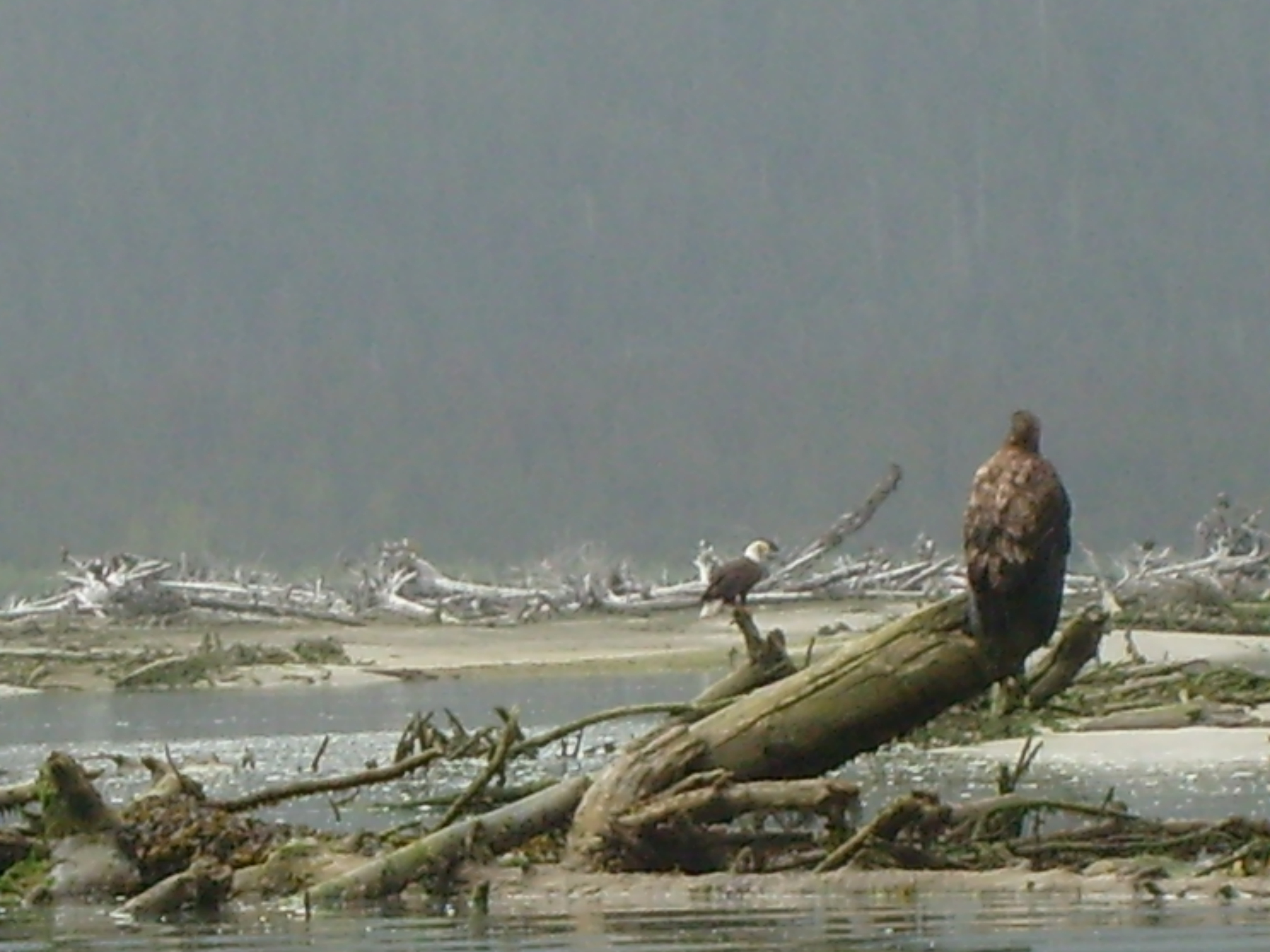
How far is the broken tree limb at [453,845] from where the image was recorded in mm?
9734

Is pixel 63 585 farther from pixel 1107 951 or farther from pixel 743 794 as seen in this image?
pixel 1107 951

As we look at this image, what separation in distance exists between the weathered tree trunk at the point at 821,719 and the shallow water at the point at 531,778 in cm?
40

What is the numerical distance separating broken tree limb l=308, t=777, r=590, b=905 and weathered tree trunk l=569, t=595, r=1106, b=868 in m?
0.14

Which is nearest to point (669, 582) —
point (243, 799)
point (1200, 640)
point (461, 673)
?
point (461, 673)

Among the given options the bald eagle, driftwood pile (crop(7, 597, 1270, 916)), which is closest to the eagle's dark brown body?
the bald eagle

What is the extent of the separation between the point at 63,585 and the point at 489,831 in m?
21.1

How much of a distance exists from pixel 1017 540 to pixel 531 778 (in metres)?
5.45

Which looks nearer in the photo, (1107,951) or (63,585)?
(1107,951)

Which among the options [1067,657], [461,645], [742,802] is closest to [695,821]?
[742,802]

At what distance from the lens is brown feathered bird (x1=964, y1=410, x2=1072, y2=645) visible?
30.5 ft

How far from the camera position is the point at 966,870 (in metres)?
9.48

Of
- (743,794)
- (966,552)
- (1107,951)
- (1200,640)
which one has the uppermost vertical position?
(1200,640)

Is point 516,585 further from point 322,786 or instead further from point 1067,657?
point 322,786

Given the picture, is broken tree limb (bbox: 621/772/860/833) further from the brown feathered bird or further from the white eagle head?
the white eagle head
